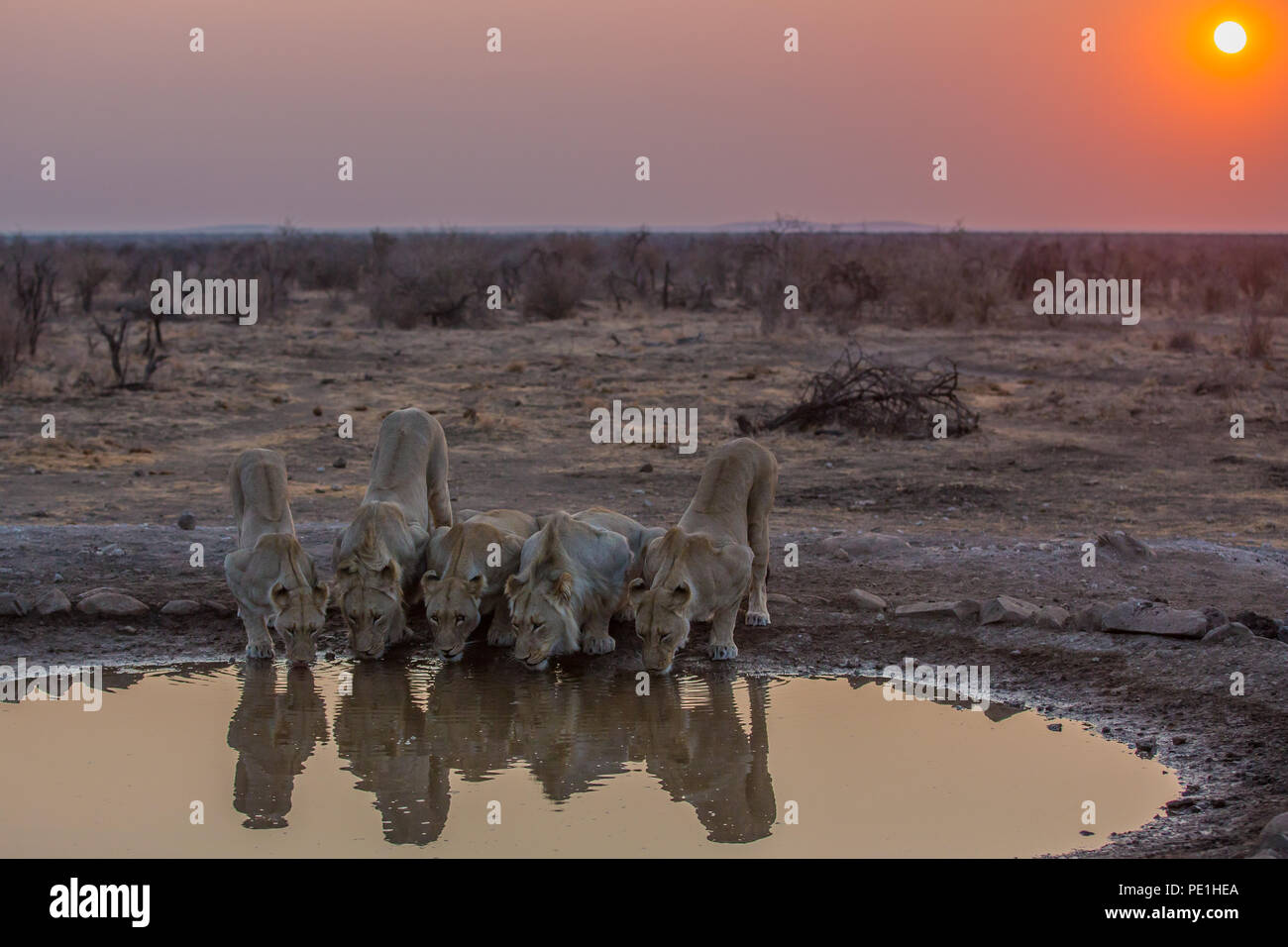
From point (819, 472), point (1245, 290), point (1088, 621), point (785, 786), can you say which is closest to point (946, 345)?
point (819, 472)

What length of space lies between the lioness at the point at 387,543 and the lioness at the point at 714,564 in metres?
1.49

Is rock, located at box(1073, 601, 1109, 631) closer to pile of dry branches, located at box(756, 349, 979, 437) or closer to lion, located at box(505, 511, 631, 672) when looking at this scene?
lion, located at box(505, 511, 631, 672)

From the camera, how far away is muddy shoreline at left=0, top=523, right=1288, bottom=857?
726cm

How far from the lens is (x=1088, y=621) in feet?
31.0

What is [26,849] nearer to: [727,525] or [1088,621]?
[727,525]

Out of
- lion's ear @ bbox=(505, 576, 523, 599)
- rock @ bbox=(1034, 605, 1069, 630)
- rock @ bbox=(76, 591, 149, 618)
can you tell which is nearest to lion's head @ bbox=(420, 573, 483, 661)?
lion's ear @ bbox=(505, 576, 523, 599)

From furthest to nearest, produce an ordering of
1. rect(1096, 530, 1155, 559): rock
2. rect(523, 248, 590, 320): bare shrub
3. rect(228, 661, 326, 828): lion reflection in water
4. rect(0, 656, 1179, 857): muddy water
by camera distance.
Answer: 1. rect(523, 248, 590, 320): bare shrub
2. rect(1096, 530, 1155, 559): rock
3. rect(228, 661, 326, 828): lion reflection in water
4. rect(0, 656, 1179, 857): muddy water

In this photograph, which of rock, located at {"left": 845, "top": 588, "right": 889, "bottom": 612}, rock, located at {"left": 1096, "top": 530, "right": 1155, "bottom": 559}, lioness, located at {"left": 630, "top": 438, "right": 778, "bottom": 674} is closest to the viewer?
lioness, located at {"left": 630, "top": 438, "right": 778, "bottom": 674}

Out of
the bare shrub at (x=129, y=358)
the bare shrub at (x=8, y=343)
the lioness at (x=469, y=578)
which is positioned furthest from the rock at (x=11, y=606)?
the bare shrub at (x=8, y=343)

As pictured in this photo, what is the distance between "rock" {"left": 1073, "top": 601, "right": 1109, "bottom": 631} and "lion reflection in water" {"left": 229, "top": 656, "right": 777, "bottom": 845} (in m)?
2.12

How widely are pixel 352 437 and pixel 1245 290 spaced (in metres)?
36.4

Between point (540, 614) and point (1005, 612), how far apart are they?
308cm

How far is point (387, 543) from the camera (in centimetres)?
922

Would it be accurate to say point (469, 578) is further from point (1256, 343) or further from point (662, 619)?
point (1256, 343)
